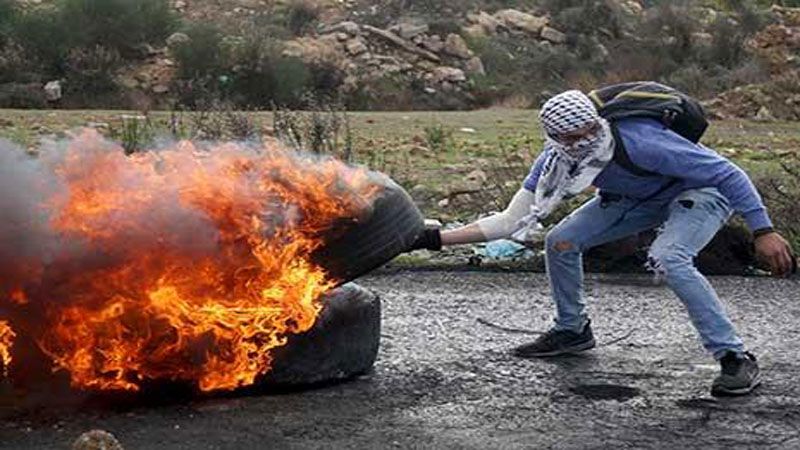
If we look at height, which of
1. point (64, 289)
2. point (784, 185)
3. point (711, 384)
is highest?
point (64, 289)

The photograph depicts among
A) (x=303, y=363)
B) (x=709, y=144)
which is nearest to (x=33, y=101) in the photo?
(x=709, y=144)

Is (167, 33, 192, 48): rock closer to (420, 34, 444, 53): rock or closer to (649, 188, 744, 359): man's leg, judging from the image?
(420, 34, 444, 53): rock

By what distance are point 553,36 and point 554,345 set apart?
3225cm

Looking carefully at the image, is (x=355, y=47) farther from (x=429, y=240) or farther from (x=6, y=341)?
(x=6, y=341)

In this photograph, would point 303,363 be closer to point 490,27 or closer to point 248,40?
point 248,40

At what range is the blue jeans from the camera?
617 centimetres

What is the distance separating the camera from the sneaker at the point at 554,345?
22.8 ft

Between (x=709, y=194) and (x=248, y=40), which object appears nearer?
(x=709, y=194)

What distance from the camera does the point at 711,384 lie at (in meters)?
6.32

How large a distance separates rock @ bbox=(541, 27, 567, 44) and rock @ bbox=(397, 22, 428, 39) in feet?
13.7

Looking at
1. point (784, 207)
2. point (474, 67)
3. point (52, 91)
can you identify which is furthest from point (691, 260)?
point (474, 67)

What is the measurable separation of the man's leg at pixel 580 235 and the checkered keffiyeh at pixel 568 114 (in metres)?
0.70

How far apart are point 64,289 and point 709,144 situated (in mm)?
13715

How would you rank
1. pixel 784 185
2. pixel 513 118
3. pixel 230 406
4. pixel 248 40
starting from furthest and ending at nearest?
1. pixel 248 40
2. pixel 513 118
3. pixel 784 185
4. pixel 230 406
